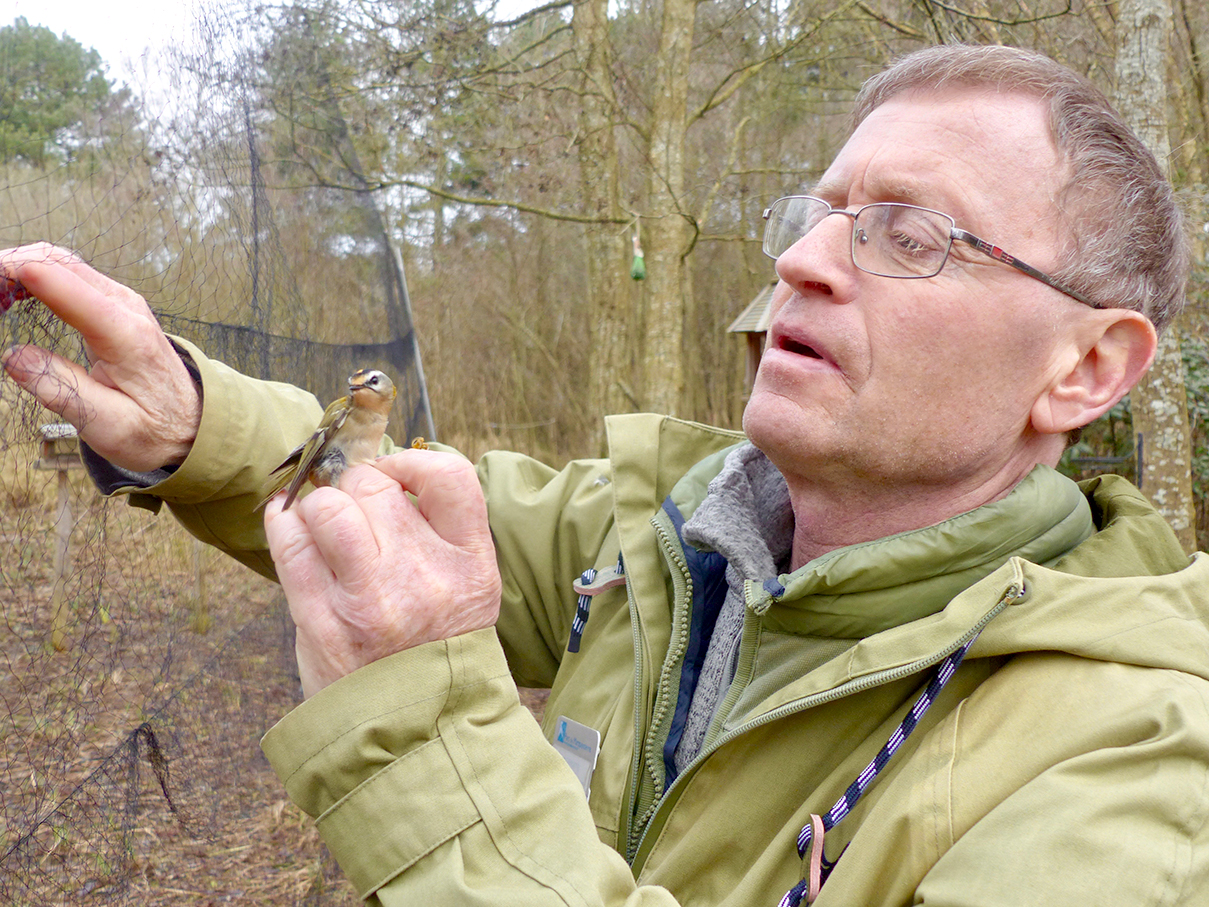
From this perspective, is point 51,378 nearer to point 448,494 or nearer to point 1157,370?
point 448,494

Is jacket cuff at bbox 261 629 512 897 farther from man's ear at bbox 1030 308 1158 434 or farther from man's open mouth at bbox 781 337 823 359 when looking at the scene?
man's ear at bbox 1030 308 1158 434

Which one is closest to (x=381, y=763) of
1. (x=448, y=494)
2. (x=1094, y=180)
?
(x=448, y=494)

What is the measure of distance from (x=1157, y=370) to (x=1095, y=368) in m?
5.05

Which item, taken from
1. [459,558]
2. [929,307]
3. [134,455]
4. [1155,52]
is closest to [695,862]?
[459,558]

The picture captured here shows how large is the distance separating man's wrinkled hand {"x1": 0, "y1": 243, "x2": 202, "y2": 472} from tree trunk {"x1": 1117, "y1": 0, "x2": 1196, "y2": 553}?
19.8ft

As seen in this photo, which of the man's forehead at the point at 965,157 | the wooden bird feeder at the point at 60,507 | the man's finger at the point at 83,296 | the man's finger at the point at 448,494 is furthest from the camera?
the man's forehead at the point at 965,157

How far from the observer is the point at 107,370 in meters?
1.67

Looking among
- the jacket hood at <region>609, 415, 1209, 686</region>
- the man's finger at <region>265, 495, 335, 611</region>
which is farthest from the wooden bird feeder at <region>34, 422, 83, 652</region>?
the jacket hood at <region>609, 415, 1209, 686</region>

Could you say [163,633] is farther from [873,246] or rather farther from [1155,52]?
[1155,52]

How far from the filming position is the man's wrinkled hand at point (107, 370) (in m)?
1.46

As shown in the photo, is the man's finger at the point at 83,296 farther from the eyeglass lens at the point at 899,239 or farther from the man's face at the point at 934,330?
the eyeglass lens at the point at 899,239

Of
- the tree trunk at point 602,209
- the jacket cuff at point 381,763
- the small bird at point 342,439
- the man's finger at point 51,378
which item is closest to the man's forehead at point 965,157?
the small bird at point 342,439

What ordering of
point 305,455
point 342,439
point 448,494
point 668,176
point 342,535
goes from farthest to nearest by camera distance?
point 668,176 → point 342,439 → point 305,455 → point 448,494 → point 342,535

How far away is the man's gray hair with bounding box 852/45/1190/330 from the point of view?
1.95 m
